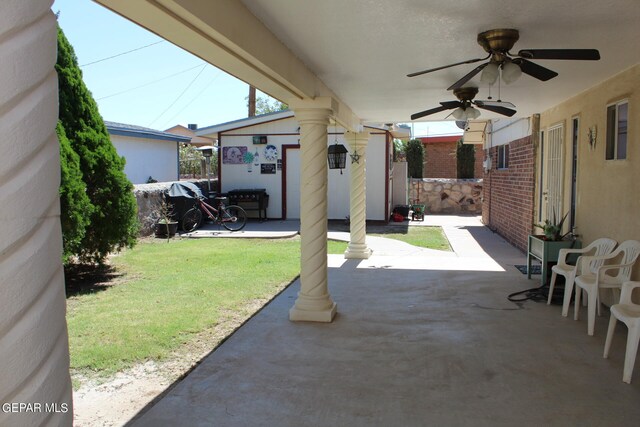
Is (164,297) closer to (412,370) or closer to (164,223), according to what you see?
(412,370)

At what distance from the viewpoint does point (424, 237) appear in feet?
37.9

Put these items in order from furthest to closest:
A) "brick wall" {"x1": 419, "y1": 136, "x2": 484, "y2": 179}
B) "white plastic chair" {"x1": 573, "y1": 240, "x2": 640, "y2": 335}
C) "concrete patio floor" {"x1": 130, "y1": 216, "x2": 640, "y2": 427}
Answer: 1. "brick wall" {"x1": 419, "y1": 136, "x2": 484, "y2": 179}
2. "white plastic chair" {"x1": 573, "y1": 240, "x2": 640, "y2": 335}
3. "concrete patio floor" {"x1": 130, "y1": 216, "x2": 640, "y2": 427}

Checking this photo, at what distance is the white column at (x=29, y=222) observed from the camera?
47.3 inches

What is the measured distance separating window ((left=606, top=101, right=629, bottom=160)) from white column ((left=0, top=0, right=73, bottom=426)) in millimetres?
5245

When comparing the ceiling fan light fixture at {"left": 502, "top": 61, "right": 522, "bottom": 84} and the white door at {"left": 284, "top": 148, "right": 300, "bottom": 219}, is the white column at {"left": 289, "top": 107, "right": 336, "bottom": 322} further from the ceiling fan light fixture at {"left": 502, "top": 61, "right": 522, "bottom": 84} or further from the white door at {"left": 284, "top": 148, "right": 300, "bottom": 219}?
the white door at {"left": 284, "top": 148, "right": 300, "bottom": 219}

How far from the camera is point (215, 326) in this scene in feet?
16.3

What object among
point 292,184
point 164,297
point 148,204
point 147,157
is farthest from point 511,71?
point 147,157

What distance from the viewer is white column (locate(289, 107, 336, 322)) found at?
5059 millimetres

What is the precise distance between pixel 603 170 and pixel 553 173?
2.23 meters

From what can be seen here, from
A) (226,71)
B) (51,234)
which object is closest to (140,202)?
(226,71)

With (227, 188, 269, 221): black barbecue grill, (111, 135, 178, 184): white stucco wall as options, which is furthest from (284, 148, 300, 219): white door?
(111, 135, 178, 184): white stucco wall

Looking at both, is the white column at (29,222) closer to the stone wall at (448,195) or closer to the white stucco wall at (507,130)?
the white stucco wall at (507,130)

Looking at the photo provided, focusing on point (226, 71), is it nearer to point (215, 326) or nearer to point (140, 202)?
point (215, 326)

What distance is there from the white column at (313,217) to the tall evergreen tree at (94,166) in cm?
298
